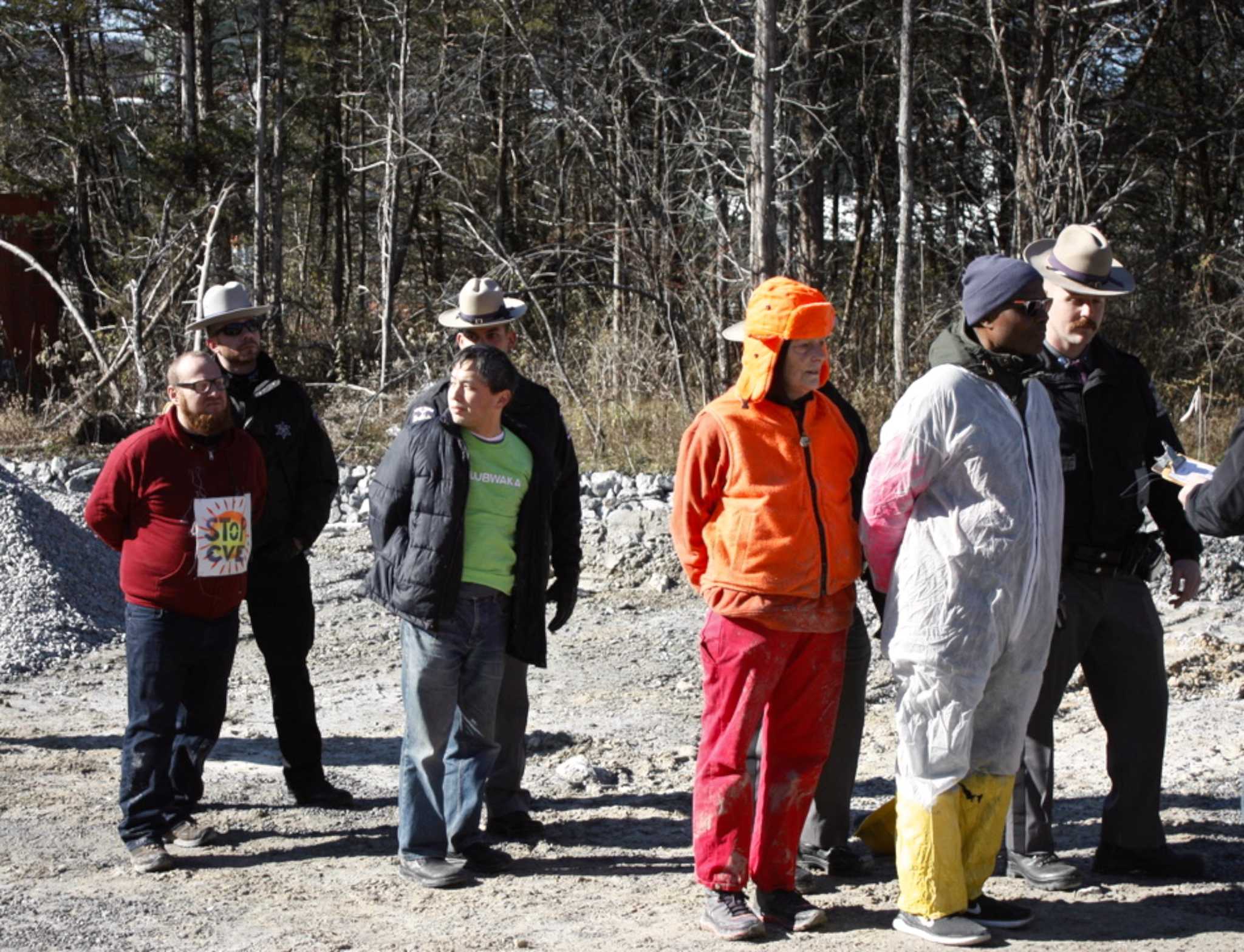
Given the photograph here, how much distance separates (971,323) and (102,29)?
1959cm

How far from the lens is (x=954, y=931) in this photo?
414 centimetres

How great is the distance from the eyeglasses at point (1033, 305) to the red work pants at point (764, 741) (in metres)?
1.12

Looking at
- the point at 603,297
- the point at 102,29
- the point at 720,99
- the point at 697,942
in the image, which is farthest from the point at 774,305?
the point at 102,29

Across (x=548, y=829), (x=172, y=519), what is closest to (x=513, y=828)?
(x=548, y=829)

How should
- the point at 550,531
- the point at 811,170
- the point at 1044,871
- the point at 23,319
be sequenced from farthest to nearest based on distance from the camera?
the point at 23,319, the point at 811,170, the point at 550,531, the point at 1044,871

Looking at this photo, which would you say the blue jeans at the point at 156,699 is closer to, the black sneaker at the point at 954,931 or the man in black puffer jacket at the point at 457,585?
the man in black puffer jacket at the point at 457,585

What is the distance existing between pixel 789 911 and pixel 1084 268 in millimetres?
2241

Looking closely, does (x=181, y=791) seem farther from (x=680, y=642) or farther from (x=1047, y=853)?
(x=680, y=642)

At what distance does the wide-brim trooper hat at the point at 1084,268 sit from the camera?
4586 millimetres

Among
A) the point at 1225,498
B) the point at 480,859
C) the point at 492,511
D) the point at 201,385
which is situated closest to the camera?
the point at 1225,498

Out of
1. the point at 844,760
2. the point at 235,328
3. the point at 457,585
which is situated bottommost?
the point at 844,760

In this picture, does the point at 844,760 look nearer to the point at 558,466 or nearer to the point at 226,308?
the point at 558,466

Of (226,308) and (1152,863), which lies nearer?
(1152,863)

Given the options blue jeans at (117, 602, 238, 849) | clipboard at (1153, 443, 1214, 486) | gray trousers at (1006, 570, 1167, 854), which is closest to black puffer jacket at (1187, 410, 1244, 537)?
clipboard at (1153, 443, 1214, 486)
